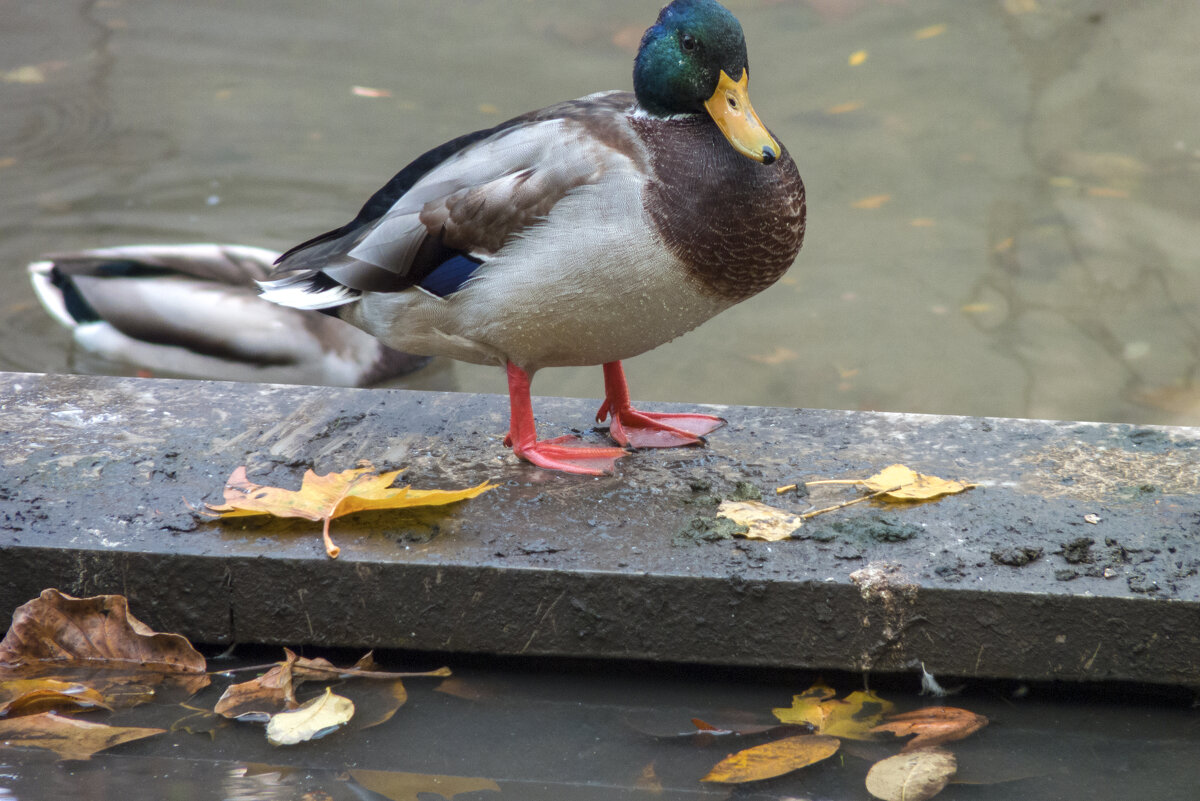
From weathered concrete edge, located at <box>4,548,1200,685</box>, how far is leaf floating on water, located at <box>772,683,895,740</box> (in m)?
0.06

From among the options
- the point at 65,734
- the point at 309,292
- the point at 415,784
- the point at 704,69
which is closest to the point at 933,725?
the point at 415,784

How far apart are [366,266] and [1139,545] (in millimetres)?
1709

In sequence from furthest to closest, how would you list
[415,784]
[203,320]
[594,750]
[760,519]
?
1. [203,320]
2. [760,519]
3. [594,750]
4. [415,784]

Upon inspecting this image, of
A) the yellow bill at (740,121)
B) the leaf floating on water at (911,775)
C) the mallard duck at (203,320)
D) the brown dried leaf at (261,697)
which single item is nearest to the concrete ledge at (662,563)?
the brown dried leaf at (261,697)

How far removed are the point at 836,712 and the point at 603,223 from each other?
105 cm

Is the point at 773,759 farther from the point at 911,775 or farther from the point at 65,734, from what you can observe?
the point at 65,734

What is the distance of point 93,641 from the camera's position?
7.79 feet

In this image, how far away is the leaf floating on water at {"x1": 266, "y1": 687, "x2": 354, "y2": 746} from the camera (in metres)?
2.16

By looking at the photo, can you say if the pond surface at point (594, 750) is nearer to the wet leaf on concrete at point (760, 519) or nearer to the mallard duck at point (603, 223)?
the wet leaf on concrete at point (760, 519)

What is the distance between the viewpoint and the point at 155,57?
8.77 m

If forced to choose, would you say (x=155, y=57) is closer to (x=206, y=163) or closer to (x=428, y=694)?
(x=206, y=163)

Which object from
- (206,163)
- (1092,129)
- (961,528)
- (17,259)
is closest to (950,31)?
(1092,129)

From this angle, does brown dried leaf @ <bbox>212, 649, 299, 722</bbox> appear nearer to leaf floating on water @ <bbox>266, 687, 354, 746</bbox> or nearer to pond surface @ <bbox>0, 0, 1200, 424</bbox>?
leaf floating on water @ <bbox>266, 687, 354, 746</bbox>

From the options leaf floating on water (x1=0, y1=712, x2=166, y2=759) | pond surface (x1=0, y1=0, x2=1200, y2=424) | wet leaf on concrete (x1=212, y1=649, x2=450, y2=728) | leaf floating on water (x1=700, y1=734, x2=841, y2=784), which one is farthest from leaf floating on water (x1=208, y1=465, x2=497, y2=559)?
pond surface (x1=0, y1=0, x2=1200, y2=424)
